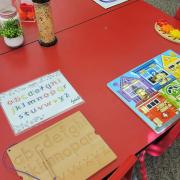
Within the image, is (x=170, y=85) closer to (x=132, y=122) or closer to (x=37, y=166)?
(x=132, y=122)

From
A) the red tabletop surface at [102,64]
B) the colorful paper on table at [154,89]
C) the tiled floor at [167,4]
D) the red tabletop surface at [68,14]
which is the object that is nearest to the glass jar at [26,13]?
the red tabletop surface at [68,14]

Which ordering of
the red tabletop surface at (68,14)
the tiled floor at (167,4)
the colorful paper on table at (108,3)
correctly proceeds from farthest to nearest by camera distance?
the tiled floor at (167,4)
the colorful paper on table at (108,3)
the red tabletop surface at (68,14)

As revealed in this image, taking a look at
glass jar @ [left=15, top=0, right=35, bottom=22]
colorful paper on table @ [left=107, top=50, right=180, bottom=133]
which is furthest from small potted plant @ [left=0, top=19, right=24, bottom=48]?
colorful paper on table @ [left=107, top=50, right=180, bottom=133]

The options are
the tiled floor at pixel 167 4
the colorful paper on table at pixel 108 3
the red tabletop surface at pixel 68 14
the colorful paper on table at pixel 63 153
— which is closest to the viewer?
the colorful paper on table at pixel 63 153

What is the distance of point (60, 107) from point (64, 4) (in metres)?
0.70

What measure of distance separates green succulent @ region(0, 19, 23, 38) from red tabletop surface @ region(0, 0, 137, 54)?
3.1 inches

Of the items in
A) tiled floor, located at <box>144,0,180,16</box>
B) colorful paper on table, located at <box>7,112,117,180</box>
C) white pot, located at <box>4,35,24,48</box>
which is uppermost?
white pot, located at <box>4,35,24,48</box>

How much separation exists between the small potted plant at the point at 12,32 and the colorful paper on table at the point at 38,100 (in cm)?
22

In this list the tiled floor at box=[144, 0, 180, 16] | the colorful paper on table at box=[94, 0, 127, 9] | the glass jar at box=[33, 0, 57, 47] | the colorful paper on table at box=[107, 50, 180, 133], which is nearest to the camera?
the colorful paper on table at box=[107, 50, 180, 133]

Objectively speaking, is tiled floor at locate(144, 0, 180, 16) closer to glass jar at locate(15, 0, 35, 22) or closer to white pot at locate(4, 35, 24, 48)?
glass jar at locate(15, 0, 35, 22)

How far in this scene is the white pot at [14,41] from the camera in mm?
998

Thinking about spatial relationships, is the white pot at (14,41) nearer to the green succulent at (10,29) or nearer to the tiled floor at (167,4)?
the green succulent at (10,29)

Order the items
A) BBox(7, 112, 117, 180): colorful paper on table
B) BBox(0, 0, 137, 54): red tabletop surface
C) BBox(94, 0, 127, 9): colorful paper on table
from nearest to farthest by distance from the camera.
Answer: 1. BBox(7, 112, 117, 180): colorful paper on table
2. BBox(0, 0, 137, 54): red tabletop surface
3. BBox(94, 0, 127, 9): colorful paper on table

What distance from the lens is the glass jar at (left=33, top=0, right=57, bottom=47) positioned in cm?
92
